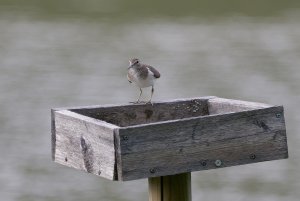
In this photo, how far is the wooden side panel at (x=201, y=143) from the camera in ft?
13.3

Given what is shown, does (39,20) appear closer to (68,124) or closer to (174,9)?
(174,9)

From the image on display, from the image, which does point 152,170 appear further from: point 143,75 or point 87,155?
point 143,75

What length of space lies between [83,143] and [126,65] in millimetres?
9138

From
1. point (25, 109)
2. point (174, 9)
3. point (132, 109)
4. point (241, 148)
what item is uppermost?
point (174, 9)

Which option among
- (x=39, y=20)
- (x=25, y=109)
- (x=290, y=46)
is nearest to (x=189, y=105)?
(x=25, y=109)

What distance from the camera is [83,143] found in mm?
4352

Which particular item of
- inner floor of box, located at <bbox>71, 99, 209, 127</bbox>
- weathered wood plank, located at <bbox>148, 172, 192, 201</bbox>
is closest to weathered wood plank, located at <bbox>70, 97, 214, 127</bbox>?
inner floor of box, located at <bbox>71, 99, 209, 127</bbox>

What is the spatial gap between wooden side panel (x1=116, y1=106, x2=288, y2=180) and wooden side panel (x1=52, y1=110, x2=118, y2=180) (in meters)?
0.09

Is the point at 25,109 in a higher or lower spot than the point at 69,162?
higher

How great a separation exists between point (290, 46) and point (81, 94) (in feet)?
13.4

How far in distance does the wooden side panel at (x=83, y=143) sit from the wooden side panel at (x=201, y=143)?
3.5 inches

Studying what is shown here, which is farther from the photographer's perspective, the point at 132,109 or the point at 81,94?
the point at 81,94

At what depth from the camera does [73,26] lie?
17.6 m

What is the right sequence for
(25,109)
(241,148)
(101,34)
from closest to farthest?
(241,148) < (25,109) < (101,34)
